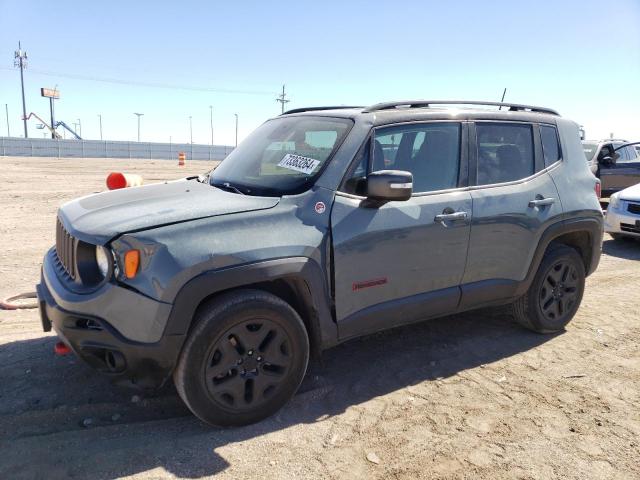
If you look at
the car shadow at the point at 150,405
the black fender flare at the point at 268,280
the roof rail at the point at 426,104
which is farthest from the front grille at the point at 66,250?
the roof rail at the point at 426,104

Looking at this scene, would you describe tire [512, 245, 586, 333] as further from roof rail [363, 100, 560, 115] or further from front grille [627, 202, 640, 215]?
front grille [627, 202, 640, 215]

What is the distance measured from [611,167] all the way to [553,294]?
8.84 m

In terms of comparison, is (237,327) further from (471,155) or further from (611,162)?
(611,162)

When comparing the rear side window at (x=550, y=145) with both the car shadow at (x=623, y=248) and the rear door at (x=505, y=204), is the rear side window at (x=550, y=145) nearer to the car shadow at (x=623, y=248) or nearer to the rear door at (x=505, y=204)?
the rear door at (x=505, y=204)

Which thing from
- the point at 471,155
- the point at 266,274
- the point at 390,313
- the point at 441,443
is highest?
the point at 471,155

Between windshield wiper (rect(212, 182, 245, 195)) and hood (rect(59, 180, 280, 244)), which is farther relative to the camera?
windshield wiper (rect(212, 182, 245, 195))

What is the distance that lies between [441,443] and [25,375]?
2.80m

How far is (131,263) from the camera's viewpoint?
267 cm

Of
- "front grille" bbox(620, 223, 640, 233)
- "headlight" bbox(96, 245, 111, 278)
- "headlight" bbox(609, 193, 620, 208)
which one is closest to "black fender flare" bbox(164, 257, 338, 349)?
"headlight" bbox(96, 245, 111, 278)

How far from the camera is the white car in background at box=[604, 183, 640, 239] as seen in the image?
8602 millimetres

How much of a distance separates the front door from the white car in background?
20.6 feet

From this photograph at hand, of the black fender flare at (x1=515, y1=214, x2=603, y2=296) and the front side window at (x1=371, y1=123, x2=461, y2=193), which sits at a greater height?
the front side window at (x1=371, y1=123, x2=461, y2=193)

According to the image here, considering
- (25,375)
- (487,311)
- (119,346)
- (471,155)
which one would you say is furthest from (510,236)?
(25,375)

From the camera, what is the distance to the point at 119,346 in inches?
105
